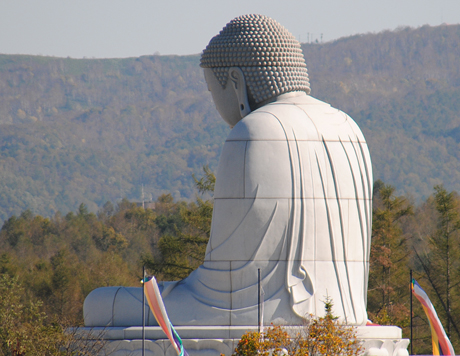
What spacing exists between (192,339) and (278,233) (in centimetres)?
189

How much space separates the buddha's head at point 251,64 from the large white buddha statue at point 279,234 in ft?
1.72

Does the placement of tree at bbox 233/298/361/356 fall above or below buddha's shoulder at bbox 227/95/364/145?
below

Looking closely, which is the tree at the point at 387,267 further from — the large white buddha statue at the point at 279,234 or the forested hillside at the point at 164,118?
the forested hillside at the point at 164,118

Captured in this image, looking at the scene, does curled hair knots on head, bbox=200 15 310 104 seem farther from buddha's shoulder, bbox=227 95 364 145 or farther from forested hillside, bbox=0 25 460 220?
forested hillside, bbox=0 25 460 220

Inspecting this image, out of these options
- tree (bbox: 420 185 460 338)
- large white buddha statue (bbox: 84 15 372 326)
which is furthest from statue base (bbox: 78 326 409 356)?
tree (bbox: 420 185 460 338)

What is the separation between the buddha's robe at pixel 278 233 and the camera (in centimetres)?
1191

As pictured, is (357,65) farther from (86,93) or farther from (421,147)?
(86,93)

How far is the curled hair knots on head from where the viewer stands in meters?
12.9

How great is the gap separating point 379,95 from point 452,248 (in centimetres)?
12270

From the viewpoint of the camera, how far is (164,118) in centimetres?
14950

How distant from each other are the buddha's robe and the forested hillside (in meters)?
102

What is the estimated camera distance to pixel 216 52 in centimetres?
1304

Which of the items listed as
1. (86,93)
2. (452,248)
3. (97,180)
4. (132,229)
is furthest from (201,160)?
(452,248)

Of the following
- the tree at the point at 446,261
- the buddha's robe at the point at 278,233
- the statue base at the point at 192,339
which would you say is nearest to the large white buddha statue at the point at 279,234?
the buddha's robe at the point at 278,233
